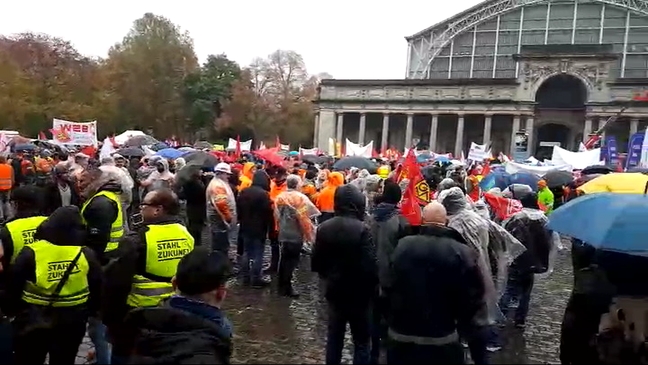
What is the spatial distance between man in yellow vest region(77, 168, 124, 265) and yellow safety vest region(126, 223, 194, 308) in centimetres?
107

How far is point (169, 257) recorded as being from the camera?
4.63m

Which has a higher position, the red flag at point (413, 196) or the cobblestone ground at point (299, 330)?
the red flag at point (413, 196)

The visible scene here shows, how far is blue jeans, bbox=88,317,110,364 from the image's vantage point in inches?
209

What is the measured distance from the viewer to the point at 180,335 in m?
2.94

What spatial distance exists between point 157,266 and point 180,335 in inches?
68.8

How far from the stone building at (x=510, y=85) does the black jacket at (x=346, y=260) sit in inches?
2057

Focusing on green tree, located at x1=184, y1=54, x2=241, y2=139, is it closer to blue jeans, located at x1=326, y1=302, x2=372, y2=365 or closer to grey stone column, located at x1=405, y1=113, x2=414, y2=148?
grey stone column, located at x1=405, y1=113, x2=414, y2=148

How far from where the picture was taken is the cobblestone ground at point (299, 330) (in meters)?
6.68

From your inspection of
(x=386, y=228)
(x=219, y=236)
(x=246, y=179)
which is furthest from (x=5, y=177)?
(x=386, y=228)

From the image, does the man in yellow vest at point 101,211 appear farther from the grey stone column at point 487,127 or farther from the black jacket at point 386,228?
the grey stone column at point 487,127

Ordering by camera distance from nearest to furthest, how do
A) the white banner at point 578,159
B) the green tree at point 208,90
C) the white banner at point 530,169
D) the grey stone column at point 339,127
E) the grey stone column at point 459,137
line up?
the white banner at point 530,169 → the white banner at point 578,159 → the grey stone column at point 459,137 → the green tree at point 208,90 → the grey stone column at point 339,127

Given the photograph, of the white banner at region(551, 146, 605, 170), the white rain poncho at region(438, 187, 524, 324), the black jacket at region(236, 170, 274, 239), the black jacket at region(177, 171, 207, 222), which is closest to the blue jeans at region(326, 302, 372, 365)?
the white rain poncho at region(438, 187, 524, 324)

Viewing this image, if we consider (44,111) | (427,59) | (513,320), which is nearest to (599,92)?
(427,59)

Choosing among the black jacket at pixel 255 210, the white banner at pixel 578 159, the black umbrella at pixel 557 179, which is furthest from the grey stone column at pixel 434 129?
the black jacket at pixel 255 210
